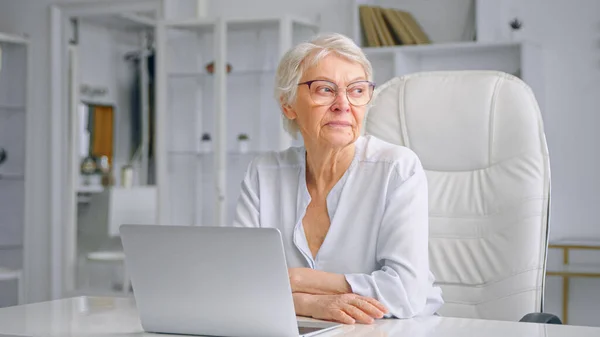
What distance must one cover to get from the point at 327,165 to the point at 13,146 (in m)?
A: 4.27

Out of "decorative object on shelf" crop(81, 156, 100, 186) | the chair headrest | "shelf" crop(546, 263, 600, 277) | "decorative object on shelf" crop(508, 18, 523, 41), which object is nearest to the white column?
"decorative object on shelf" crop(81, 156, 100, 186)

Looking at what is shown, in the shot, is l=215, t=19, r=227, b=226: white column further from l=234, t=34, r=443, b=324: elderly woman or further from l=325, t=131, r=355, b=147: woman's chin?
l=325, t=131, r=355, b=147: woman's chin

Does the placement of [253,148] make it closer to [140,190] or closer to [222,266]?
[140,190]

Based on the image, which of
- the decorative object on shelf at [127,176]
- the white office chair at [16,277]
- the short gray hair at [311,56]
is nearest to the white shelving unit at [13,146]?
the white office chair at [16,277]

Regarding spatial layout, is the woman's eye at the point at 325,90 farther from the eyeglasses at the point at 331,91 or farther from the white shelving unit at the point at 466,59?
the white shelving unit at the point at 466,59

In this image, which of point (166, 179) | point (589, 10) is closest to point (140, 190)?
point (166, 179)

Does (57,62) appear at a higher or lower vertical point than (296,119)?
higher

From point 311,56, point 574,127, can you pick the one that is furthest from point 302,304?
point 574,127

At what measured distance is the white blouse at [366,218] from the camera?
168 centimetres

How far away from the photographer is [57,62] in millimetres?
5547

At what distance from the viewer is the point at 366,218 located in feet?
6.01

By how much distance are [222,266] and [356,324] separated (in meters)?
0.34

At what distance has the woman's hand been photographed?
4.98 ft

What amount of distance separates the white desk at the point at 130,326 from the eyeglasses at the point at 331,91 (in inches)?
21.4
